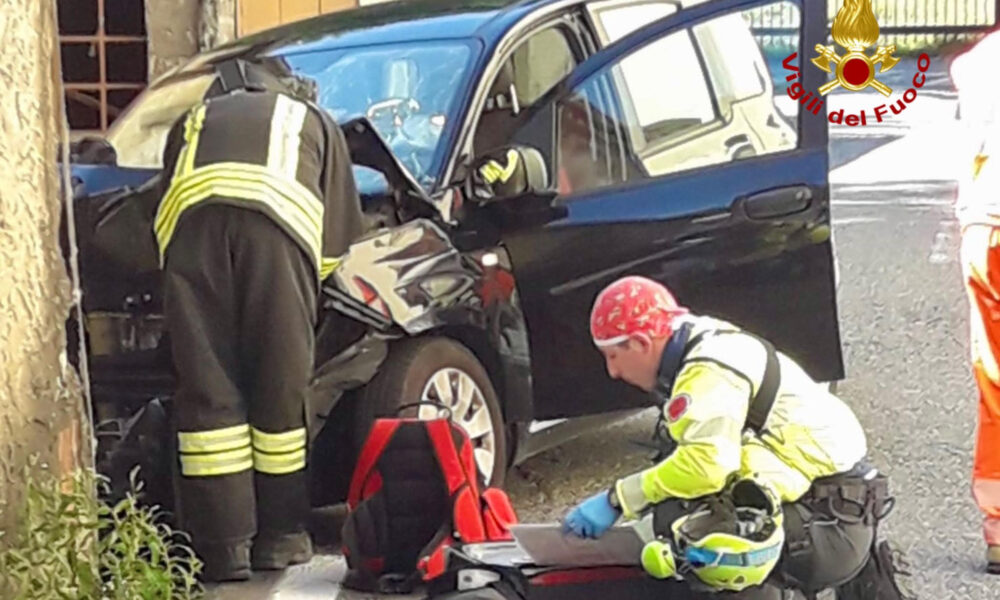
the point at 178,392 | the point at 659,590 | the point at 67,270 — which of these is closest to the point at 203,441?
the point at 178,392

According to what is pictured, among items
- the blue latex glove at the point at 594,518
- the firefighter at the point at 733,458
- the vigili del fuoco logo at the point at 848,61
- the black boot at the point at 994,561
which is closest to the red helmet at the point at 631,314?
the firefighter at the point at 733,458

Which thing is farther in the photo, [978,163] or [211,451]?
[978,163]

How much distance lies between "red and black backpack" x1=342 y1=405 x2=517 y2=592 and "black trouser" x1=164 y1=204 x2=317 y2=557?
0.28m

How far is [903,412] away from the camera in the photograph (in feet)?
24.0

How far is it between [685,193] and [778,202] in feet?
1.08

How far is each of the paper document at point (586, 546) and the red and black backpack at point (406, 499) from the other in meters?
0.50

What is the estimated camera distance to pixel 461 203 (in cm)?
561

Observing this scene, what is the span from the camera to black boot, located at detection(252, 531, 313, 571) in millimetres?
5203

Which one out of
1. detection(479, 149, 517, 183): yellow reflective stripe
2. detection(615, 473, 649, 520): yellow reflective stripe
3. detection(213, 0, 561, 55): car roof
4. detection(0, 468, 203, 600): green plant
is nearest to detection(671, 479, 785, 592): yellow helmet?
detection(615, 473, 649, 520): yellow reflective stripe

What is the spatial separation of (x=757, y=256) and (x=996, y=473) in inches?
47.2

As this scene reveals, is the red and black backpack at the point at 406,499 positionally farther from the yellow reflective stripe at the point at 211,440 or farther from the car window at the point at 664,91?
the car window at the point at 664,91

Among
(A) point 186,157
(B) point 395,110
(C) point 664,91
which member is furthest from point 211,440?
(C) point 664,91

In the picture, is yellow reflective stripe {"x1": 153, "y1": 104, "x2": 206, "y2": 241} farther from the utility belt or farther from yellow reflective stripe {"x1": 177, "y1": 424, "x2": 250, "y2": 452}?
the utility belt

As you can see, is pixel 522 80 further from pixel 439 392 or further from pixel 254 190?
pixel 254 190
